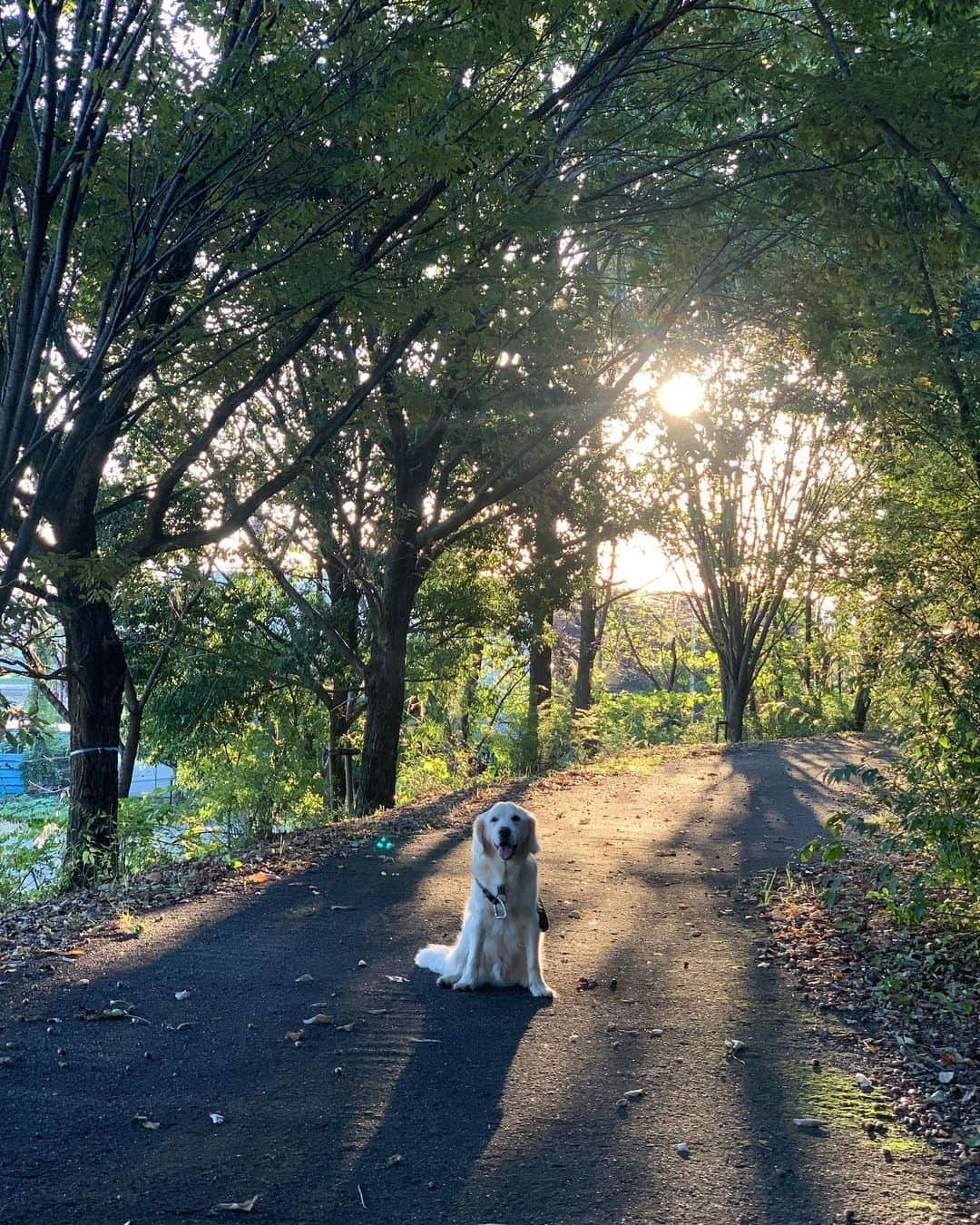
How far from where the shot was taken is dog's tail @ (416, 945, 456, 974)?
7.21m

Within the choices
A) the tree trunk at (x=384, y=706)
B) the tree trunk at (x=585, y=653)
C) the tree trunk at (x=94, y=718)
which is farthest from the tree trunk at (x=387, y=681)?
the tree trunk at (x=585, y=653)

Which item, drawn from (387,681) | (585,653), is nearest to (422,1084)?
(387,681)

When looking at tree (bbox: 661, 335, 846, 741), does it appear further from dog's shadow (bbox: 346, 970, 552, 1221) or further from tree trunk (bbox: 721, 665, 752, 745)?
dog's shadow (bbox: 346, 970, 552, 1221)

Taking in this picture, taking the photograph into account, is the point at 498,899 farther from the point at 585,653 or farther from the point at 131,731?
the point at 585,653

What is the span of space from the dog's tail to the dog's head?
0.83 meters

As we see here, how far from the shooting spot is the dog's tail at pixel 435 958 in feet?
23.6

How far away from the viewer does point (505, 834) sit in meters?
6.75

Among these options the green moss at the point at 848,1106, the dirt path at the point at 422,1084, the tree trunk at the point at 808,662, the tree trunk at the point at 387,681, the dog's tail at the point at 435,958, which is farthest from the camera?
the tree trunk at the point at 808,662

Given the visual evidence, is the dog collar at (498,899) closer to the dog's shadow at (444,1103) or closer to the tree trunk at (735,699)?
the dog's shadow at (444,1103)

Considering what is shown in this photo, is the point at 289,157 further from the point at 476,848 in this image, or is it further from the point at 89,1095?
the point at 89,1095

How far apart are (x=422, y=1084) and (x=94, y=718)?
8.18 metres

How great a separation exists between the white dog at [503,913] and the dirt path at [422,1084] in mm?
208

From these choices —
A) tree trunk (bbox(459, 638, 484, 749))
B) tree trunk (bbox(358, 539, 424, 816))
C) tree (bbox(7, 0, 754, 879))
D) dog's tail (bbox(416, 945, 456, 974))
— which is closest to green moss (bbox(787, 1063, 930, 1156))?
dog's tail (bbox(416, 945, 456, 974))

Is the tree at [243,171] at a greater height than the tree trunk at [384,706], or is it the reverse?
the tree at [243,171]
